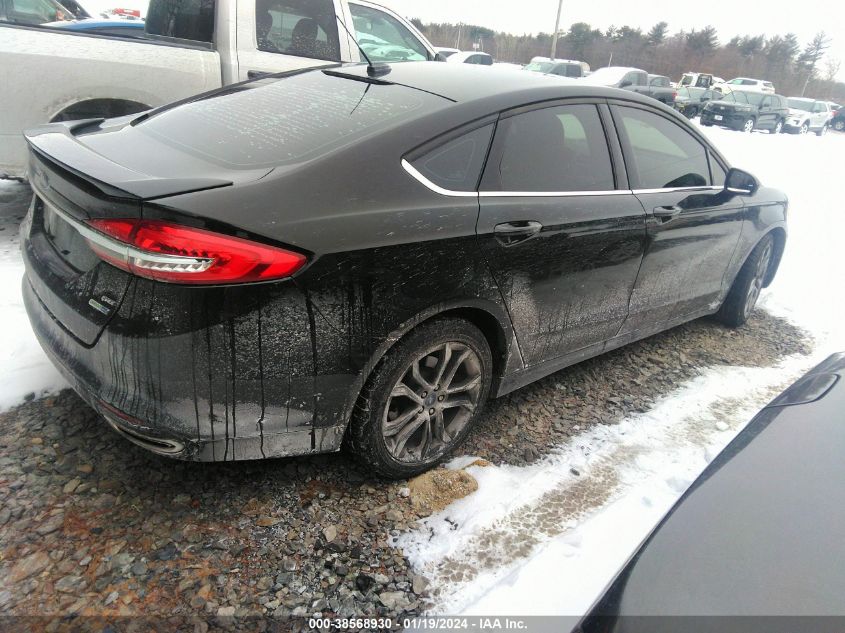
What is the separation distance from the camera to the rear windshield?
83.3 inches

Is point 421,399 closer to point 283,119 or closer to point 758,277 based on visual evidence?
point 283,119

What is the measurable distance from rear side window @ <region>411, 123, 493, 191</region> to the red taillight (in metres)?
0.73

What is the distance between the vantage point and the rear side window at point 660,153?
3.17 m

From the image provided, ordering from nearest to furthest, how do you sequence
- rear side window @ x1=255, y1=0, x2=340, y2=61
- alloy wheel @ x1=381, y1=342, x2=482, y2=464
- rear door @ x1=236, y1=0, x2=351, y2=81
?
1. alloy wheel @ x1=381, y1=342, x2=482, y2=464
2. rear door @ x1=236, y1=0, x2=351, y2=81
3. rear side window @ x1=255, y1=0, x2=340, y2=61

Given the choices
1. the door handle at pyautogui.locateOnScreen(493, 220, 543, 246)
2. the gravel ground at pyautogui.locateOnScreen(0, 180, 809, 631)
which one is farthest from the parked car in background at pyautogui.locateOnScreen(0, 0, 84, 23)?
the door handle at pyautogui.locateOnScreen(493, 220, 543, 246)

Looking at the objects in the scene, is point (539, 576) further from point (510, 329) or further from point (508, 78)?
point (508, 78)

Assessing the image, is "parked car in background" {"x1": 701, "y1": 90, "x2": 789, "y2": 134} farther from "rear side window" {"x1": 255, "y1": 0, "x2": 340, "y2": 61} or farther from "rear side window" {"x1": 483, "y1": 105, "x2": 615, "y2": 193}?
"rear side window" {"x1": 483, "y1": 105, "x2": 615, "y2": 193}

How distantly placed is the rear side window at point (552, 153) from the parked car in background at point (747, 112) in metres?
22.5

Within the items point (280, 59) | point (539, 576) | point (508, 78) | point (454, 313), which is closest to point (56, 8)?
point (280, 59)

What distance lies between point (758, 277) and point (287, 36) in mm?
4467

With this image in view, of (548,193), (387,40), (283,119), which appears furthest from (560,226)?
(387,40)

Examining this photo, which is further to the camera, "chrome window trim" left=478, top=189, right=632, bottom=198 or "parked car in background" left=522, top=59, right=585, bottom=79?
"parked car in background" left=522, top=59, right=585, bottom=79

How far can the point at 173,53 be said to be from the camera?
14.9 feet

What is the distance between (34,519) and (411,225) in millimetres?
1725
